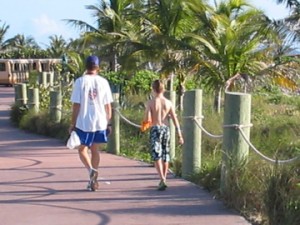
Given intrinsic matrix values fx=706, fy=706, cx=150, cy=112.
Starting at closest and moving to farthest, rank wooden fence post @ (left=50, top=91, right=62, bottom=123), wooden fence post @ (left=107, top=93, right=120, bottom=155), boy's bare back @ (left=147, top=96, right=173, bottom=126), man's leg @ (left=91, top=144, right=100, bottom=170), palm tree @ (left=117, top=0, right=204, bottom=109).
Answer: man's leg @ (left=91, top=144, right=100, bottom=170), boy's bare back @ (left=147, top=96, right=173, bottom=126), wooden fence post @ (left=107, top=93, right=120, bottom=155), wooden fence post @ (left=50, top=91, right=62, bottom=123), palm tree @ (left=117, top=0, right=204, bottom=109)

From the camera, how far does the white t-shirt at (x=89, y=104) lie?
9.09 m

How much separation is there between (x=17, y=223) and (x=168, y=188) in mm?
2494

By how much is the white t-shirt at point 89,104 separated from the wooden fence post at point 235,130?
68.7 inches

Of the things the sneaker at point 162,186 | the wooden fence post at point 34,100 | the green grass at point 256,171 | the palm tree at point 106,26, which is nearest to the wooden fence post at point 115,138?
the green grass at point 256,171

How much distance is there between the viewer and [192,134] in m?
9.97

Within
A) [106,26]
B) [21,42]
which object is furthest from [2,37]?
[106,26]

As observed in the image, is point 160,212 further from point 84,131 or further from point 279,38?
point 279,38

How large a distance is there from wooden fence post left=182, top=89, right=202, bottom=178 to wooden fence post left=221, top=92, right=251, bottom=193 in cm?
165

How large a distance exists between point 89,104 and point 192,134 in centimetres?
168

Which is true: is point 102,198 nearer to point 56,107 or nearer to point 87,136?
point 87,136

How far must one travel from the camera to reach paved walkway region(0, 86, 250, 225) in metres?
7.57

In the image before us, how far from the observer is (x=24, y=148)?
1531 centimetres

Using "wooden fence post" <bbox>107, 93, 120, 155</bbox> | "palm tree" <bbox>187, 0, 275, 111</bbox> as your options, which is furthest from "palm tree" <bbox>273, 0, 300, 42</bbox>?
"wooden fence post" <bbox>107, 93, 120, 155</bbox>

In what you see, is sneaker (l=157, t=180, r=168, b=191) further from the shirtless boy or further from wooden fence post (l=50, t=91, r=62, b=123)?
wooden fence post (l=50, t=91, r=62, b=123)
